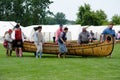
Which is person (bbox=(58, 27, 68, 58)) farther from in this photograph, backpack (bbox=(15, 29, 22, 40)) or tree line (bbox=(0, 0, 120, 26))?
tree line (bbox=(0, 0, 120, 26))

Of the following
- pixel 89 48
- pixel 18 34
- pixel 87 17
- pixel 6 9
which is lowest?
pixel 89 48

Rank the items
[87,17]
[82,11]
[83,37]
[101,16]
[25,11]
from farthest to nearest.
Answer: [25,11] < [101,16] < [82,11] < [87,17] < [83,37]

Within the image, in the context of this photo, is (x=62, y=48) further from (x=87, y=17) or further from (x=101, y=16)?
(x=101, y=16)

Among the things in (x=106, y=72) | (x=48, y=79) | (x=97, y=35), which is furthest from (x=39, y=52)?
(x=97, y=35)

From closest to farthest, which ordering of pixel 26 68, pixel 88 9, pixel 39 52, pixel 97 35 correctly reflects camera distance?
pixel 26 68 → pixel 39 52 → pixel 97 35 → pixel 88 9

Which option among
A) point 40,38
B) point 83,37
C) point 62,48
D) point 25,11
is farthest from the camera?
point 25,11

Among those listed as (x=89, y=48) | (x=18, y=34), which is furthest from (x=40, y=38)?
(x=89, y=48)

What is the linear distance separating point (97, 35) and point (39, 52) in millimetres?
36793

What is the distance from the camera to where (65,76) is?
41.2 ft

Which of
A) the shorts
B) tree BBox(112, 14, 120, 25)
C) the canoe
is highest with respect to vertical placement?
tree BBox(112, 14, 120, 25)

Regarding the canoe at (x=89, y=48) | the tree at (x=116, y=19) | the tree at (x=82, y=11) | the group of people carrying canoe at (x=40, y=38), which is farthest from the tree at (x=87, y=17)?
the canoe at (x=89, y=48)

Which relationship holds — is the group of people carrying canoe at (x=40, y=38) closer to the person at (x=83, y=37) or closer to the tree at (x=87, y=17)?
the person at (x=83, y=37)

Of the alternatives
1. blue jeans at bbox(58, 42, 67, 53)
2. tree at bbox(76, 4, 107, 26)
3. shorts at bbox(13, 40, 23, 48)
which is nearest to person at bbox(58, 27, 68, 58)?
blue jeans at bbox(58, 42, 67, 53)

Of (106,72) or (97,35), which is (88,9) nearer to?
(97,35)
